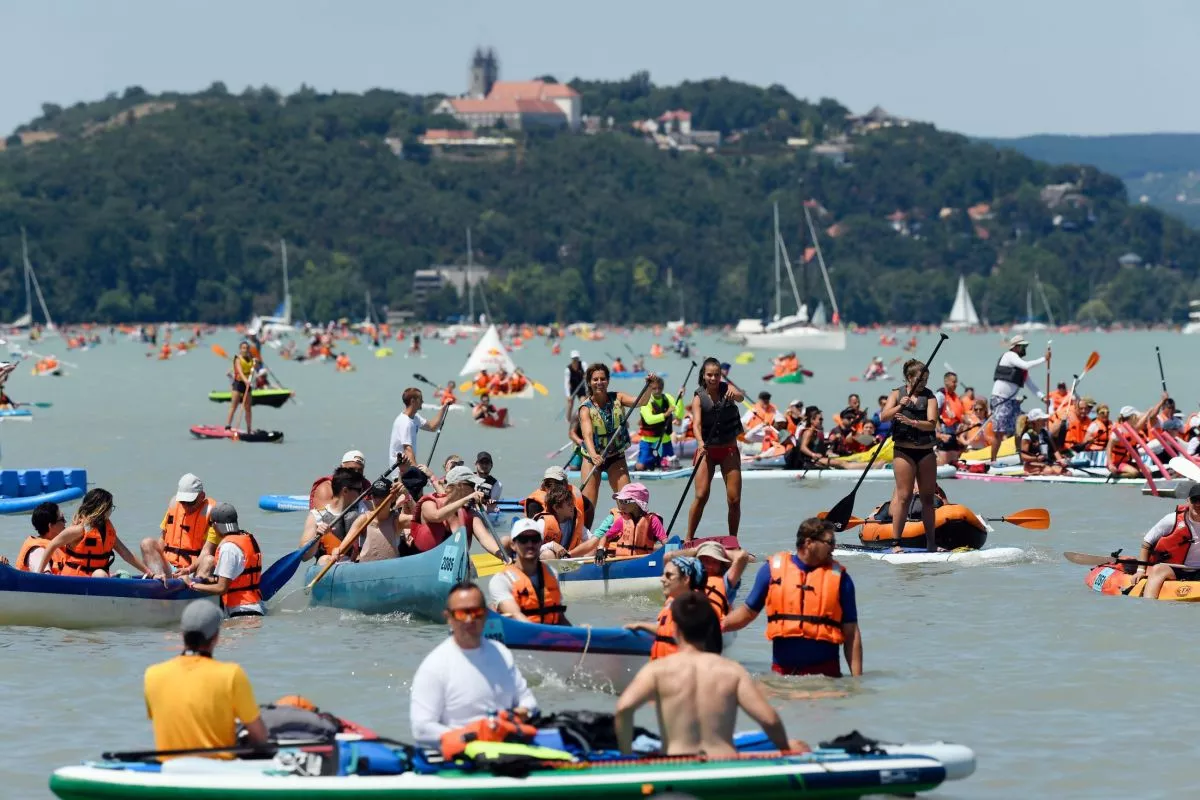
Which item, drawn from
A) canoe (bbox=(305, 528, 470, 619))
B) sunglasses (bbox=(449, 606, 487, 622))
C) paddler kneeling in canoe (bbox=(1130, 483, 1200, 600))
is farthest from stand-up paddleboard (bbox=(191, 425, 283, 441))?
sunglasses (bbox=(449, 606, 487, 622))

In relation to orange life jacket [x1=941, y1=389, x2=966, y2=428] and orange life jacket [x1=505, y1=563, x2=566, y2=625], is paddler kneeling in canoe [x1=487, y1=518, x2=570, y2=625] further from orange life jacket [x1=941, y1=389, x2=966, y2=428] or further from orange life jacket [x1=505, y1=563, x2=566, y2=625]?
orange life jacket [x1=941, y1=389, x2=966, y2=428]

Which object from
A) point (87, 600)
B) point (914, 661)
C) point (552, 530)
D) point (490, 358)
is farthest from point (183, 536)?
point (490, 358)

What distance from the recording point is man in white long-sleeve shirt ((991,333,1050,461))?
2920cm

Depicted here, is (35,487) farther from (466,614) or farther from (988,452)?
(466,614)

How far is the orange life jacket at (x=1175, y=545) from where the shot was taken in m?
17.1

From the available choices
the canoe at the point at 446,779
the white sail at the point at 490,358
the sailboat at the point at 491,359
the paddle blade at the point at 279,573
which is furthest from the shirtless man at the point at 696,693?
the white sail at the point at 490,358

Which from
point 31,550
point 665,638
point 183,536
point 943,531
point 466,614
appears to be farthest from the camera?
point 943,531

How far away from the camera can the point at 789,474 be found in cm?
3011

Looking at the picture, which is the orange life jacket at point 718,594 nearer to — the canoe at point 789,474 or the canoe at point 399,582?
the canoe at point 399,582

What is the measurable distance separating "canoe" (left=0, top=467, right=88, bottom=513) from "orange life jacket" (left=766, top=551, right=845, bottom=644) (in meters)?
15.2

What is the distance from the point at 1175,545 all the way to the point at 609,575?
484 cm

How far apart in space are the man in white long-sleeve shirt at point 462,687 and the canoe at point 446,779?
219 mm

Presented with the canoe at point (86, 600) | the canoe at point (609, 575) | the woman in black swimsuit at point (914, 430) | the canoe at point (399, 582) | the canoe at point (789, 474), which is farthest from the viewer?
the canoe at point (789, 474)

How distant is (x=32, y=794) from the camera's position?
1187 cm
